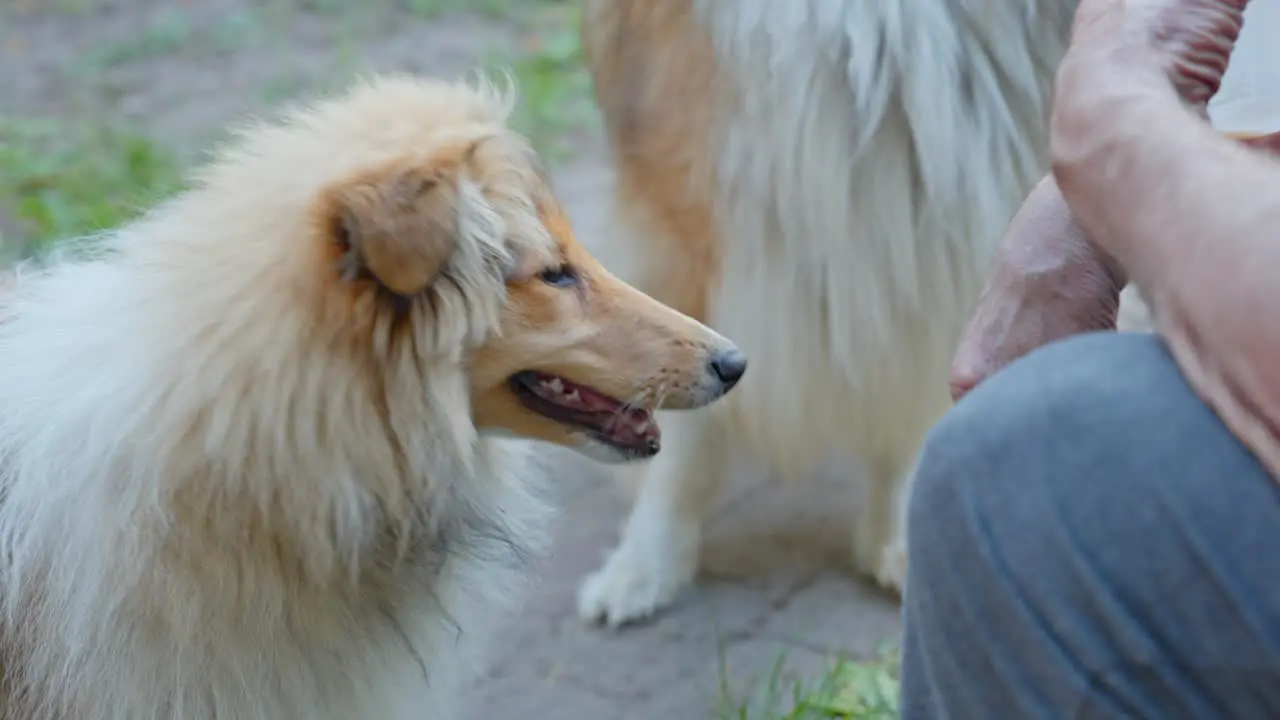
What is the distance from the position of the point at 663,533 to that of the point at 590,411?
38.2 inches

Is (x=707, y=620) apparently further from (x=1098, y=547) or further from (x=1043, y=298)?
(x=1098, y=547)

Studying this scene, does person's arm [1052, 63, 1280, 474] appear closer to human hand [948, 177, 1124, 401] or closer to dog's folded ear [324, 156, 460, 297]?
human hand [948, 177, 1124, 401]

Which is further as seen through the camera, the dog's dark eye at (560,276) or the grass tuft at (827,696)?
the grass tuft at (827,696)

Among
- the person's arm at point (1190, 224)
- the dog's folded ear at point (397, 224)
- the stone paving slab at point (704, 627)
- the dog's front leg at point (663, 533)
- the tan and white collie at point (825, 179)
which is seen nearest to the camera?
the person's arm at point (1190, 224)

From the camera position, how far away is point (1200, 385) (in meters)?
1.09

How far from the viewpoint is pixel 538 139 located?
438cm

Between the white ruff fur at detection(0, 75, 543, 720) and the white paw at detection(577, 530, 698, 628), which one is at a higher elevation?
the white ruff fur at detection(0, 75, 543, 720)

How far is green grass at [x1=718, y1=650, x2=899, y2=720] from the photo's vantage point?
2258mm

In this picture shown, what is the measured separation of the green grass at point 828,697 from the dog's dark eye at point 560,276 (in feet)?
2.99

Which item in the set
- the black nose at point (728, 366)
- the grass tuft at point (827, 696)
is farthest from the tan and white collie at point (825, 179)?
the black nose at point (728, 366)

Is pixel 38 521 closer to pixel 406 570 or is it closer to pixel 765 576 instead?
pixel 406 570

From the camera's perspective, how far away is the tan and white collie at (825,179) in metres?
2.18

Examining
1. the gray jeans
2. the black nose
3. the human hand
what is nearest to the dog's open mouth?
the black nose

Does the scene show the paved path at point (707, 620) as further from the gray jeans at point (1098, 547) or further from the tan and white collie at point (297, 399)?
the gray jeans at point (1098, 547)
